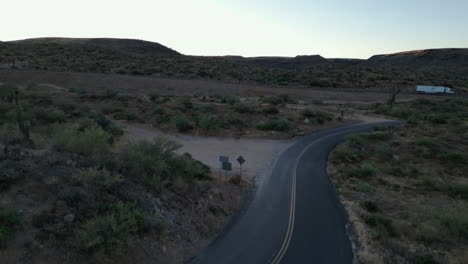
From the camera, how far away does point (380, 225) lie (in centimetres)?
1345

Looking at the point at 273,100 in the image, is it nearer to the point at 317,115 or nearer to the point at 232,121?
the point at 317,115

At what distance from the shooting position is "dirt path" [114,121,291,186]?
74.8 feet

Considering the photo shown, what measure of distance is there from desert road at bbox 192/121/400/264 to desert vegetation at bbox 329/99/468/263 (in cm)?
96

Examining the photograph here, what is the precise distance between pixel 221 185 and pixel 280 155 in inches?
414

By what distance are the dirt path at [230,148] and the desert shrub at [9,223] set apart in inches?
550

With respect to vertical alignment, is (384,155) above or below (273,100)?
below

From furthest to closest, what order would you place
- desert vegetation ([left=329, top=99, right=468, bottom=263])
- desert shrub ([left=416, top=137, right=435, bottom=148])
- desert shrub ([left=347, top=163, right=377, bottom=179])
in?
1. desert shrub ([left=416, top=137, right=435, bottom=148])
2. desert shrub ([left=347, top=163, right=377, bottom=179])
3. desert vegetation ([left=329, top=99, right=468, bottom=263])

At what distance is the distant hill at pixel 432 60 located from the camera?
127125 mm

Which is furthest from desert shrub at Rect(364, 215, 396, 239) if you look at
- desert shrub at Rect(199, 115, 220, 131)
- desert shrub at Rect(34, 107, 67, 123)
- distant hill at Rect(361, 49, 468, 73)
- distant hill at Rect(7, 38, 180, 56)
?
distant hill at Rect(361, 49, 468, 73)

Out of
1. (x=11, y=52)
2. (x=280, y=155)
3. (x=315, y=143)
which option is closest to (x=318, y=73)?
(x=315, y=143)

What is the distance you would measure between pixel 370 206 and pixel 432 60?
157 m

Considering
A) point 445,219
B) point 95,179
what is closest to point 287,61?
point 445,219

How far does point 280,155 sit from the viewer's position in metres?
26.5

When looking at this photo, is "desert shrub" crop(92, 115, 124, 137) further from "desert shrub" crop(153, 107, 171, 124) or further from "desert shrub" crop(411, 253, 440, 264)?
"desert shrub" crop(411, 253, 440, 264)
